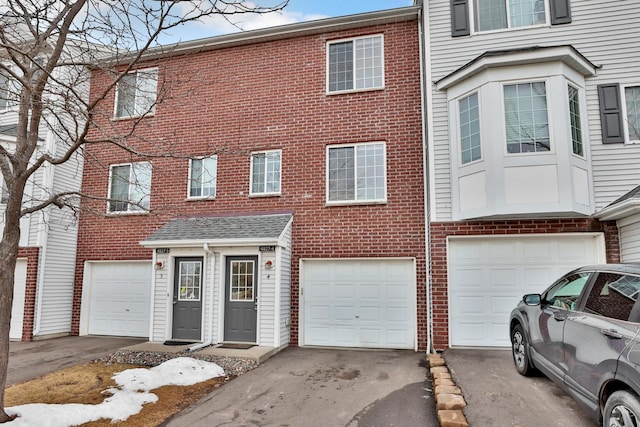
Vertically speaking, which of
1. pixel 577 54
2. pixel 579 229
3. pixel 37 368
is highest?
pixel 577 54

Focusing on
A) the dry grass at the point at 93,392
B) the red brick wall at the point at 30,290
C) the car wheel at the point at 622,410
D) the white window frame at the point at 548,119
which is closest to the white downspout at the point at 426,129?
the white window frame at the point at 548,119

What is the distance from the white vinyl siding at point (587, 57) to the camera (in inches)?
323

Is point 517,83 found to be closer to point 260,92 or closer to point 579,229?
point 579,229

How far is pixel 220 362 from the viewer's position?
25.4ft

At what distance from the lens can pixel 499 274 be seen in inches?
335

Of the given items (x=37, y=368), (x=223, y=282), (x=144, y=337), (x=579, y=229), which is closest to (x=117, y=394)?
(x=37, y=368)

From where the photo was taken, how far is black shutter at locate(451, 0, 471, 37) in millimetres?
9227

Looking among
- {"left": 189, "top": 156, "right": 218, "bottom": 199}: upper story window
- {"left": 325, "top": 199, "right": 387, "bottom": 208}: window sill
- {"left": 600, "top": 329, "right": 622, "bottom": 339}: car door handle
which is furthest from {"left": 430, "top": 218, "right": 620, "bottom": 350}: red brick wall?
{"left": 189, "top": 156, "right": 218, "bottom": 199}: upper story window

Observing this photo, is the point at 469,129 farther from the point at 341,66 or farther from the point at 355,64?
the point at 341,66

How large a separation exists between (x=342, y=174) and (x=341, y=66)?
9.53 ft

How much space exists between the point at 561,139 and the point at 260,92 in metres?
7.26

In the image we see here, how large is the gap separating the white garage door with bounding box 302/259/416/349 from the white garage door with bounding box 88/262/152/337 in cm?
482

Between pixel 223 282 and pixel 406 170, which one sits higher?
pixel 406 170

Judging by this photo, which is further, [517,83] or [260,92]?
[260,92]
